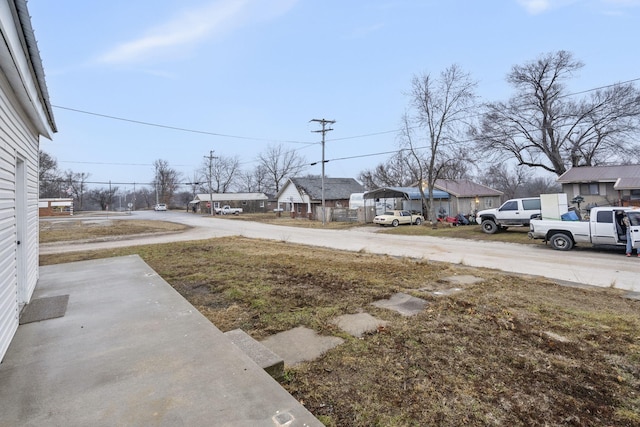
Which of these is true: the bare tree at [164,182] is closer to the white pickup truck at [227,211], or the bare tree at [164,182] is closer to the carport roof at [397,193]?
the white pickup truck at [227,211]

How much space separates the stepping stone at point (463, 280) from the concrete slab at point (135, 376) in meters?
5.10

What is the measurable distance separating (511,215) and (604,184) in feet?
56.8

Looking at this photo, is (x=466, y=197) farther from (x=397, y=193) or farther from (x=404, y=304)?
(x=404, y=304)

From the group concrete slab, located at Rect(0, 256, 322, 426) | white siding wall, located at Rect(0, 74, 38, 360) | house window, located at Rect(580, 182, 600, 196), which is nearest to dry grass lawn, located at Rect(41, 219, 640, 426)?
concrete slab, located at Rect(0, 256, 322, 426)

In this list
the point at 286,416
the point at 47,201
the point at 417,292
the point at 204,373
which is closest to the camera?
the point at 286,416

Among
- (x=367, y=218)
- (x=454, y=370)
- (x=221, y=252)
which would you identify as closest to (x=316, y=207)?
(x=367, y=218)

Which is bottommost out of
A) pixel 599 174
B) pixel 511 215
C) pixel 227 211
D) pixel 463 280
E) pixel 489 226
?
pixel 463 280

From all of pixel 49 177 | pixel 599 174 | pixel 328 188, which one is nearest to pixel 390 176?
pixel 328 188

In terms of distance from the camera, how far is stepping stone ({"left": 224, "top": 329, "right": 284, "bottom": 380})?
9.43ft

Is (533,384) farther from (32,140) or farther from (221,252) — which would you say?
(221,252)

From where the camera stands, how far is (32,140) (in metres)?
5.83

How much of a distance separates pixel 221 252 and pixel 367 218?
19139 millimetres

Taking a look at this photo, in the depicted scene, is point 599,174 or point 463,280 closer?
Answer: point 463,280

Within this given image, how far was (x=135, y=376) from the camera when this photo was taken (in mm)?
2654
